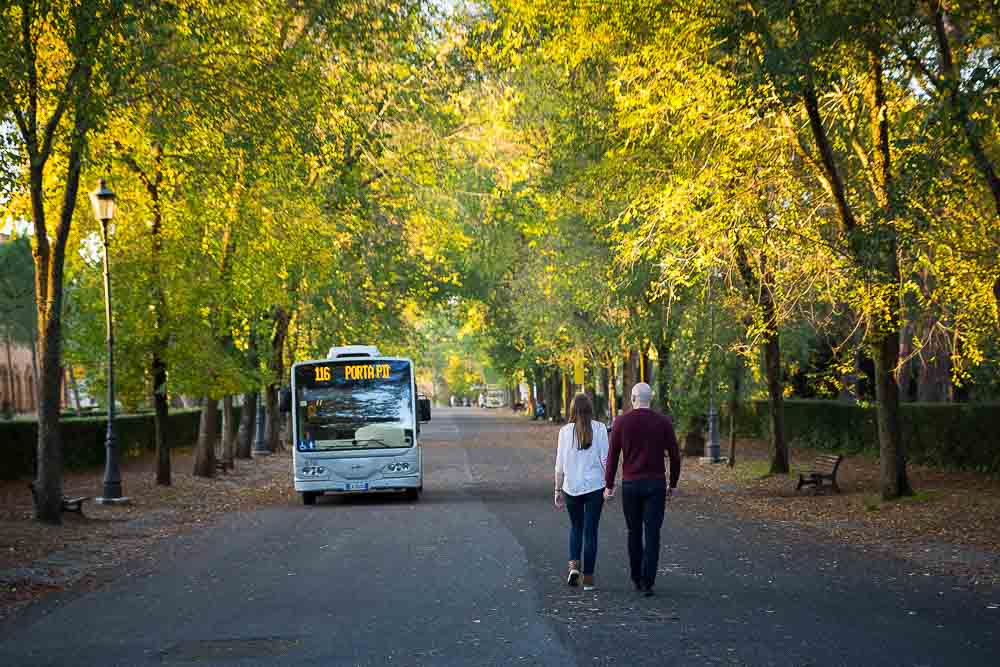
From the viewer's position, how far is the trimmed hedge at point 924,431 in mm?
27172

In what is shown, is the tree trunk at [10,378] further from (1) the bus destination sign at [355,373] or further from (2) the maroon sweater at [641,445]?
(2) the maroon sweater at [641,445]

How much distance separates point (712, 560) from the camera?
14.1m

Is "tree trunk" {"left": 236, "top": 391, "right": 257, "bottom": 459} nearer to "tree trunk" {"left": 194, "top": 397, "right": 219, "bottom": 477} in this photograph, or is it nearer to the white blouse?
"tree trunk" {"left": 194, "top": 397, "right": 219, "bottom": 477}

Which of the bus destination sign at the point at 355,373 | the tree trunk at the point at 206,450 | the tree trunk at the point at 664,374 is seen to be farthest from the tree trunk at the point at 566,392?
the bus destination sign at the point at 355,373

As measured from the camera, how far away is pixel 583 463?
1176cm

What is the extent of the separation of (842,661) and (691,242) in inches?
573

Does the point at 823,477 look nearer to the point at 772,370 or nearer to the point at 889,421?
the point at 889,421

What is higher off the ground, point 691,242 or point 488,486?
point 691,242

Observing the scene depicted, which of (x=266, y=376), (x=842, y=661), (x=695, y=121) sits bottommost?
(x=842, y=661)

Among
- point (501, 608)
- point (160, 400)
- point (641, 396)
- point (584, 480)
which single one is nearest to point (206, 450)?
point (160, 400)

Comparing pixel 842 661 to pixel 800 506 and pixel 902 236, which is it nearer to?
pixel 902 236

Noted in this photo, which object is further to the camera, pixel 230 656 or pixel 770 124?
pixel 770 124

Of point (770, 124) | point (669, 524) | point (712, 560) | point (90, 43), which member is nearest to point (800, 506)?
point (669, 524)

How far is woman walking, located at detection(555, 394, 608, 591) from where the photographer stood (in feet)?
38.5
